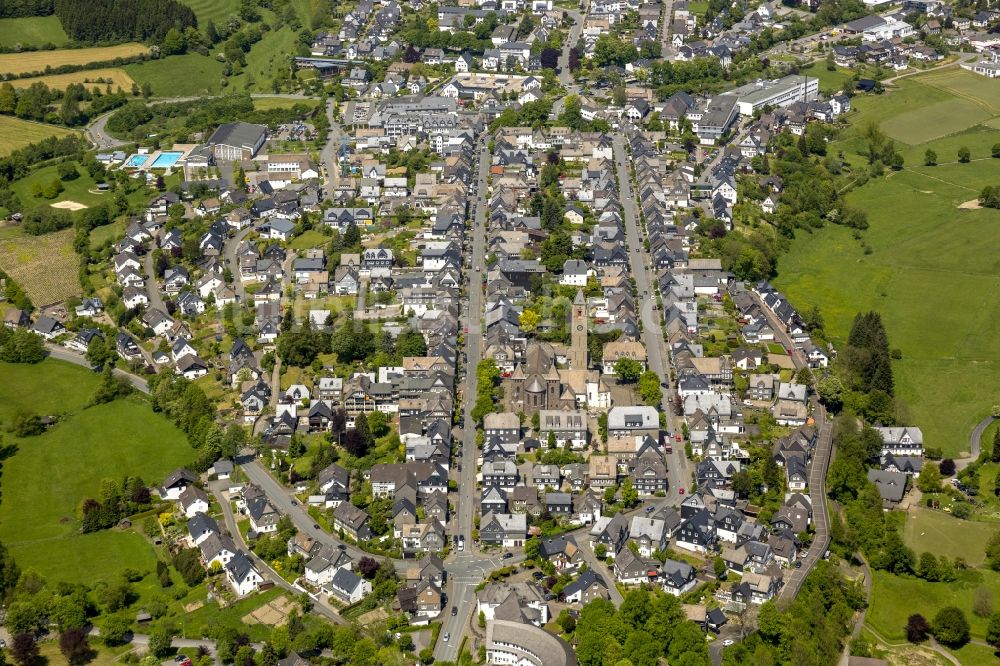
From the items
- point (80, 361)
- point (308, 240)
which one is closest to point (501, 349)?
point (308, 240)

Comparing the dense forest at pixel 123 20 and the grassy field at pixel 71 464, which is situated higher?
the dense forest at pixel 123 20

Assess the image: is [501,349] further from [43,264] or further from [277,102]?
[277,102]

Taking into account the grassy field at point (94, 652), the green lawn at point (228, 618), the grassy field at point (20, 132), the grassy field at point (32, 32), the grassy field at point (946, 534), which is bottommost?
the grassy field at point (94, 652)

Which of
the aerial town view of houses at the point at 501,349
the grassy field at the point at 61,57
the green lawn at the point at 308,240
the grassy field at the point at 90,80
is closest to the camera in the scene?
the aerial town view of houses at the point at 501,349

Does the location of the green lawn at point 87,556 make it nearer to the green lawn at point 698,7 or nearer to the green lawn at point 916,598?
the green lawn at point 916,598

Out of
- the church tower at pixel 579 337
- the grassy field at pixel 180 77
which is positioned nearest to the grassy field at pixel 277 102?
the grassy field at pixel 180 77

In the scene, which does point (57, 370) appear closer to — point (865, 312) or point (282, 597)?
point (282, 597)

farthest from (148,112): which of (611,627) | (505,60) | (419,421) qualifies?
(611,627)

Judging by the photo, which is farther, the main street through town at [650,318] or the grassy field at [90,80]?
the grassy field at [90,80]
